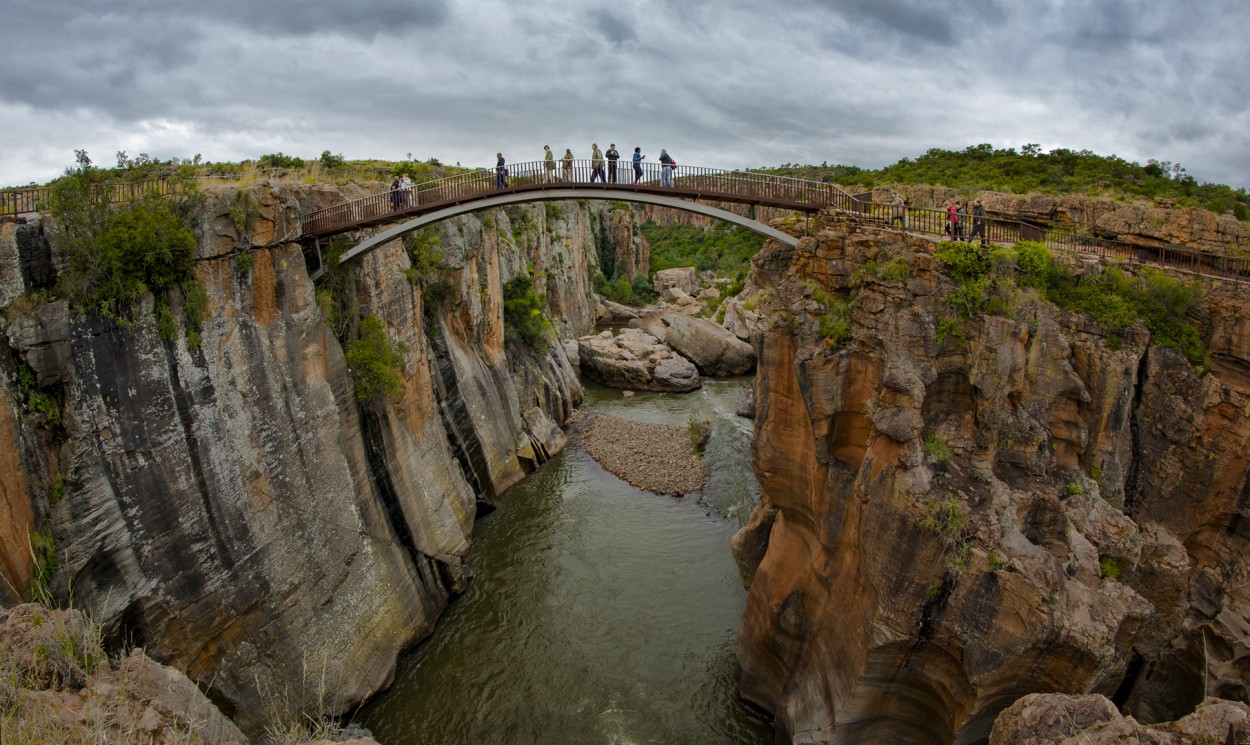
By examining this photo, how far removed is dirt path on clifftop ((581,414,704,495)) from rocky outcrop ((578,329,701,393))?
5870 millimetres

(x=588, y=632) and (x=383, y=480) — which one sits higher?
(x=383, y=480)

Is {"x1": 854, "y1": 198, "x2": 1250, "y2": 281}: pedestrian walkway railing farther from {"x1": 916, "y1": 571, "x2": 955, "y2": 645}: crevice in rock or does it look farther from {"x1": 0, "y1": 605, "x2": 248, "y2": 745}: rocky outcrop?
{"x1": 0, "y1": 605, "x2": 248, "y2": 745}: rocky outcrop

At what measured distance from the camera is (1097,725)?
288 inches

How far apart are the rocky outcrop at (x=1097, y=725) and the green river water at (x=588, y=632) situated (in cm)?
705

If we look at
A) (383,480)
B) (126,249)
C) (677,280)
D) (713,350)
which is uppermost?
(126,249)

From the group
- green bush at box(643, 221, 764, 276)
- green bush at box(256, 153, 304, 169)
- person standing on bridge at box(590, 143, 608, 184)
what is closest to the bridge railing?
person standing on bridge at box(590, 143, 608, 184)

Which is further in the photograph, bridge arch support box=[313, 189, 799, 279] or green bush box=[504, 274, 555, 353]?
green bush box=[504, 274, 555, 353]

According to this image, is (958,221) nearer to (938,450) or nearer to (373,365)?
(938,450)

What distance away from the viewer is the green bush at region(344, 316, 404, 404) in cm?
1709

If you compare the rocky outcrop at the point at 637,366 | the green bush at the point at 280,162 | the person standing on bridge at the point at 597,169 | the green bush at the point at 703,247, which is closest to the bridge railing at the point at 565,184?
the person standing on bridge at the point at 597,169

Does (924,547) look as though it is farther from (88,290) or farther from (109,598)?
(88,290)

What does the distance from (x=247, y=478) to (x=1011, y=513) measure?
13.0 meters

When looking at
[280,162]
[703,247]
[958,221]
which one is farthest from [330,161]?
[703,247]

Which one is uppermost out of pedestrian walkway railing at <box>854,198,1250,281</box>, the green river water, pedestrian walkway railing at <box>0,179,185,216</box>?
pedestrian walkway railing at <box>0,179,185,216</box>
